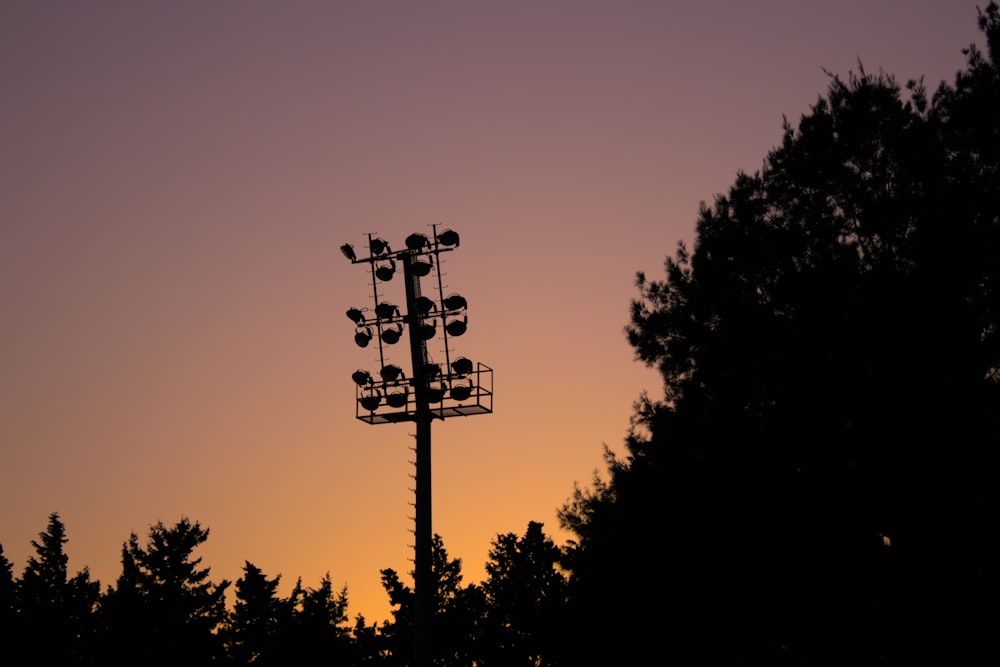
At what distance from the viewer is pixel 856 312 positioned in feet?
78.1

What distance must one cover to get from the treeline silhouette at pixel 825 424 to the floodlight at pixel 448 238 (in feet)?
30.6

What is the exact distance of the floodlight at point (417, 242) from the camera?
68.0 feet

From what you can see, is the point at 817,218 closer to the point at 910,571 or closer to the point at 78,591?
the point at 910,571

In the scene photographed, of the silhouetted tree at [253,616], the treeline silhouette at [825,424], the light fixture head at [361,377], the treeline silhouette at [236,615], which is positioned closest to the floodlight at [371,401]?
the light fixture head at [361,377]

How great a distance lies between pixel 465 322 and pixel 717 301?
10531 mm

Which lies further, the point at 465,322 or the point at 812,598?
the point at 812,598

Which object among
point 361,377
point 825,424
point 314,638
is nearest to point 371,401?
point 361,377

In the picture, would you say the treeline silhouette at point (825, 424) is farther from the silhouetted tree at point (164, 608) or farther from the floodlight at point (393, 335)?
the silhouetted tree at point (164, 608)

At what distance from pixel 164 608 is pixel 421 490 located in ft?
165

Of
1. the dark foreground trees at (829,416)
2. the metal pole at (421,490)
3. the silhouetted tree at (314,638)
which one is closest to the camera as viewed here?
the metal pole at (421,490)

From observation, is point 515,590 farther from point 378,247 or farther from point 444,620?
point 378,247

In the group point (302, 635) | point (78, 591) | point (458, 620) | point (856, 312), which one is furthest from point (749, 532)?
point (78, 591)

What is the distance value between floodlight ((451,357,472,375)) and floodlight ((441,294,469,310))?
1144 millimetres

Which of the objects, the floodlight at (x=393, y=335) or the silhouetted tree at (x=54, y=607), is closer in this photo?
A: the floodlight at (x=393, y=335)
